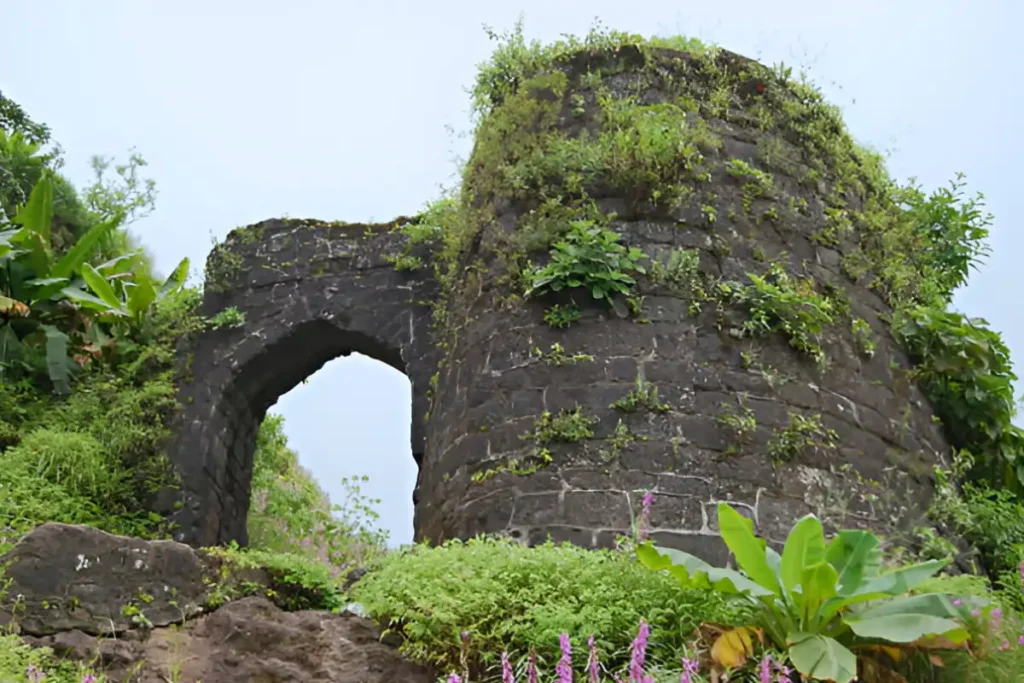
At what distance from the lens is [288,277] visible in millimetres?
8625

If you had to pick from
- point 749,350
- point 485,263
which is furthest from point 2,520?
point 749,350

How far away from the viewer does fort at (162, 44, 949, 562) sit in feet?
17.3

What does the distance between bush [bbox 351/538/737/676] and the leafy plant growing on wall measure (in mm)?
1859

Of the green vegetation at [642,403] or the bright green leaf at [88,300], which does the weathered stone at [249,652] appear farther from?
the bright green leaf at [88,300]

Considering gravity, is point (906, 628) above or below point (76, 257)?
below

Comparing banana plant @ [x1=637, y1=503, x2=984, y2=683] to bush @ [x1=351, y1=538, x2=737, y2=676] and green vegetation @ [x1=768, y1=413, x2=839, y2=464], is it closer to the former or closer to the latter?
bush @ [x1=351, y1=538, x2=737, y2=676]

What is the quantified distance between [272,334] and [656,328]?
369 cm

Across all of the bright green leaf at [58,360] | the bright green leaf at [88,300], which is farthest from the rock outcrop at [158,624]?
the bright green leaf at [88,300]

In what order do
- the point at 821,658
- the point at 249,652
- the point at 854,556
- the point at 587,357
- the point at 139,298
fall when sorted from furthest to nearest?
the point at 139,298
the point at 587,357
the point at 249,652
the point at 854,556
the point at 821,658

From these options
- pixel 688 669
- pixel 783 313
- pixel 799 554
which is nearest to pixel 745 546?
pixel 799 554

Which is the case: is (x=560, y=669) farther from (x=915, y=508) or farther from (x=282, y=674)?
(x=915, y=508)

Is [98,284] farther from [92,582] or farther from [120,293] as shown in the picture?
[92,582]

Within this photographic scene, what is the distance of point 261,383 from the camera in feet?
27.9

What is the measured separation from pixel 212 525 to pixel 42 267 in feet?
7.73
